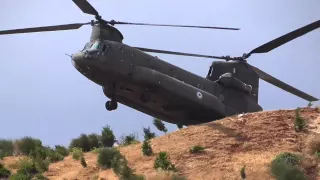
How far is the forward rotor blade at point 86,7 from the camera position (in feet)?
69.2

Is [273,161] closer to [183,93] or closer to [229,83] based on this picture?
[183,93]

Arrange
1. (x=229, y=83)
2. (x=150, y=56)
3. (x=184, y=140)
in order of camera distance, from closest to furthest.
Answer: (x=184, y=140), (x=150, y=56), (x=229, y=83)

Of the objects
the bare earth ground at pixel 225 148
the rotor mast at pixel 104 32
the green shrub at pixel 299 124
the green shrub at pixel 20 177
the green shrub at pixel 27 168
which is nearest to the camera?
the bare earth ground at pixel 225 148

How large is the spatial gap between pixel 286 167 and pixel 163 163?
15.2 feet

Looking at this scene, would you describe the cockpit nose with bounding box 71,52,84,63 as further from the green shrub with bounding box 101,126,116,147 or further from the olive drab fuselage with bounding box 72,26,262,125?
the green shrub with bounding box 101,126,116,147

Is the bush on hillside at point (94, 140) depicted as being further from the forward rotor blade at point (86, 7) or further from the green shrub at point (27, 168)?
the forward rotor blade at point (86, 7)

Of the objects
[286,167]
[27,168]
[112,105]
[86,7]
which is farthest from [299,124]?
[27,168]

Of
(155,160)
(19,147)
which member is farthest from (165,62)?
(19,147)

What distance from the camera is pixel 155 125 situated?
27438 mm

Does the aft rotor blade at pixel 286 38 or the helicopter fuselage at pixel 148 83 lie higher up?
the aft rotor blade at pixel 286 38

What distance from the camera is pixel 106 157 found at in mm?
20094

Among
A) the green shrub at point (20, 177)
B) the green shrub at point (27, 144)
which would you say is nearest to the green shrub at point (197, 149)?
the green shrub at point (20, 177)

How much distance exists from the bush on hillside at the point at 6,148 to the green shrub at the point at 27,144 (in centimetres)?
47

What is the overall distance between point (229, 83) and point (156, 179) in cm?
884
